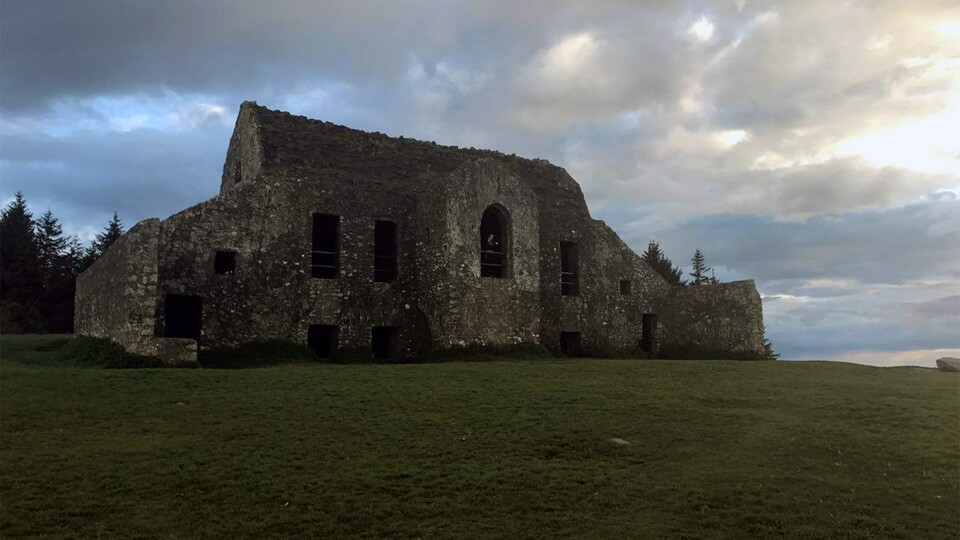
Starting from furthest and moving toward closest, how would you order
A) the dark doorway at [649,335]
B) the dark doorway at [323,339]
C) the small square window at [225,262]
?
the dark doorway at [649,335], the dark doorway at [323,339], the small square window at [225,262]

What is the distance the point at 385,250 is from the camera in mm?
29109

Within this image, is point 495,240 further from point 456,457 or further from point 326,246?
point 456,457

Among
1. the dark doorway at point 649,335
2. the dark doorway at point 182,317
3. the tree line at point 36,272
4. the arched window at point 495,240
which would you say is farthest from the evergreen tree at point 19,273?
the dark doorway at point 649,335

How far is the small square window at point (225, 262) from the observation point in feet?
81.8

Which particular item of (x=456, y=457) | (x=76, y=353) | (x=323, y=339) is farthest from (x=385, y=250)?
(x=456, y=457)

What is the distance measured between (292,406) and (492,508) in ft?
21.3

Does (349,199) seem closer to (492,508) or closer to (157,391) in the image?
(157,391)

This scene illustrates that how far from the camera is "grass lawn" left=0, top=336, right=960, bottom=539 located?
11.4 meters

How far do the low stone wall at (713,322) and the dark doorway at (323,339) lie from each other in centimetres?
1479

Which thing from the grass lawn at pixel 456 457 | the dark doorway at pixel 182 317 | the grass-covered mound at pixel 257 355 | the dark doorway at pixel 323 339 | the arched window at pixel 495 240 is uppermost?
the arched window at pixel 495 240

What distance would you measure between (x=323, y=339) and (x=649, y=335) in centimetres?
1469

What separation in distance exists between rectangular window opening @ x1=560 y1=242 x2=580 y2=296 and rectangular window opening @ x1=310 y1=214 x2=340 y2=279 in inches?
382

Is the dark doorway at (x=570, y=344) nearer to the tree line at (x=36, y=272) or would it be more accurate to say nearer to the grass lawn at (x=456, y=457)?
the grass lawn at (x=456, y=457)

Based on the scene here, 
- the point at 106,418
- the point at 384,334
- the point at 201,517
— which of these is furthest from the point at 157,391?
the point at 384,334
